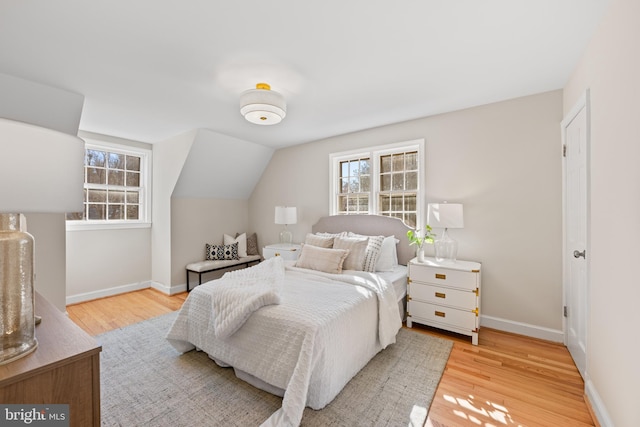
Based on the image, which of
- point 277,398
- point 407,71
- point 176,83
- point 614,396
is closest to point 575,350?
point 614,396

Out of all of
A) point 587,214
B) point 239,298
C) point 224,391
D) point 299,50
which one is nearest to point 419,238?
point 587,214

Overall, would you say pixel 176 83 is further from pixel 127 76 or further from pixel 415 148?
pixel 415 148

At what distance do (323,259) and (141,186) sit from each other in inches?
140

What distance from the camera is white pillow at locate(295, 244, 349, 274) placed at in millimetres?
2947

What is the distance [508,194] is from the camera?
2.92 m

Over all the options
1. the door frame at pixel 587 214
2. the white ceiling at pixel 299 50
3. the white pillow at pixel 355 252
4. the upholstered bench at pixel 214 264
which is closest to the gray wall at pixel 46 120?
the white ceiling at pixel 299 50

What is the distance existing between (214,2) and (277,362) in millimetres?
2236

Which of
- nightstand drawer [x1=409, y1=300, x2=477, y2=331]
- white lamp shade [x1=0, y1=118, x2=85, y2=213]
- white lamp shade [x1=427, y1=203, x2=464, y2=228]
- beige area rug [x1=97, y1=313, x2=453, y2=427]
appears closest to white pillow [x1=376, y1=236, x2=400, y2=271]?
nightstand drawer [x1=409, y1=300, x2=477, y2=331]

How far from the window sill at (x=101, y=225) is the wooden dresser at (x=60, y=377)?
3.73 meters

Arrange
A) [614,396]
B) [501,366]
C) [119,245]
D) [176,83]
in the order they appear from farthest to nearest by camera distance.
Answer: [119,245]
[176,83]
[501,366]
[614,396]

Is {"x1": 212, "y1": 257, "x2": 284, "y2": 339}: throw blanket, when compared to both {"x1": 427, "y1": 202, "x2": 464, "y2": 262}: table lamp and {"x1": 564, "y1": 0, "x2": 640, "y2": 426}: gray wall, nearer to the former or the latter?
{"x1": 427, "y1": 202, "x2": 464, "y2": 262}: table lamp

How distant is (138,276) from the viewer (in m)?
4.48

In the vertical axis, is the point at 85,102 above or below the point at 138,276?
above

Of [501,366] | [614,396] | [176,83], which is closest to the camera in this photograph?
[614,396]
